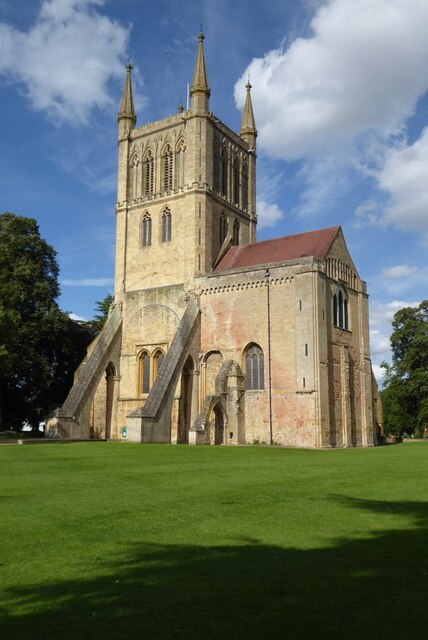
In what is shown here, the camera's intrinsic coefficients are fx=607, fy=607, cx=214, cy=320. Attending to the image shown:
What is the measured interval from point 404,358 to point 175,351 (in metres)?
23.7

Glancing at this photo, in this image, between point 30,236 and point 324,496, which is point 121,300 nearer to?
point 30,236

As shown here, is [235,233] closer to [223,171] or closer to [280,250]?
[223,171]

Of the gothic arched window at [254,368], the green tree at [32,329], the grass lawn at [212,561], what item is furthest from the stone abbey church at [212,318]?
the grass lawn at [212,561]

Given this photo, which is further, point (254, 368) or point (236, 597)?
point (254, 368)

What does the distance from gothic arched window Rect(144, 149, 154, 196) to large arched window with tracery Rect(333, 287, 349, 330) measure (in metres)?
16.1

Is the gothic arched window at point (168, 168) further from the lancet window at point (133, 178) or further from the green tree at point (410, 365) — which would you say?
the green tree at point (410, 365)

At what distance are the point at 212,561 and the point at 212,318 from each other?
32785 mm

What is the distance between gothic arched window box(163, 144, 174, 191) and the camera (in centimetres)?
4397

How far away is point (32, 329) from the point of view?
42.7 metres

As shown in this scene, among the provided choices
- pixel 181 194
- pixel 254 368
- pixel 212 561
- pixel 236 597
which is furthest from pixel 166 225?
pixel 236 597

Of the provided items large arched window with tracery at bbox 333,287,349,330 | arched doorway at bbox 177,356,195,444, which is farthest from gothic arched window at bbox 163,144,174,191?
large arched window with tracery at bbox 333,287,349,330

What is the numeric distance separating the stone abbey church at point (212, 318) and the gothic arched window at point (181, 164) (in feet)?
0.33

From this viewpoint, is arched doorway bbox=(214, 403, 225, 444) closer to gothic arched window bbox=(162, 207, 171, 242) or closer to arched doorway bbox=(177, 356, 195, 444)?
arched doorway bbox=(177, 356, 195, 444)

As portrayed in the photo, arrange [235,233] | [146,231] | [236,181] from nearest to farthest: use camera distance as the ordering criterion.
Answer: [146,231] < [235,233] < [236,181]
